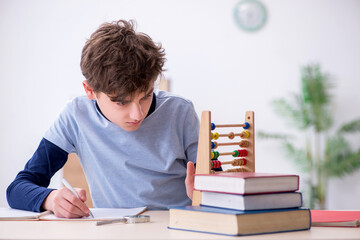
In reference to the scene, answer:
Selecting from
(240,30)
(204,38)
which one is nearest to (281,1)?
(240,30)

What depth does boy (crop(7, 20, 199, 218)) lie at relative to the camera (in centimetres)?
153

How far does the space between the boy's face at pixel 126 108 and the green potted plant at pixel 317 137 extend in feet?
11.9

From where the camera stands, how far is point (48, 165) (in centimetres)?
165

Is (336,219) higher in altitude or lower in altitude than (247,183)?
lower

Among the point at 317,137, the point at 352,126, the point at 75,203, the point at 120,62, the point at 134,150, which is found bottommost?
the point at 317,137

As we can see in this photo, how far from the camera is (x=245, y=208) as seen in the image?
101 centimetres

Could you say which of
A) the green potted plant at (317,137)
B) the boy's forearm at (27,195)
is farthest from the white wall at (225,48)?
the boy's forearm at (27,195)

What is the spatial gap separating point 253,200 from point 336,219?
1.00 ft

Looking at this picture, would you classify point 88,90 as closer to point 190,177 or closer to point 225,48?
point 190,177

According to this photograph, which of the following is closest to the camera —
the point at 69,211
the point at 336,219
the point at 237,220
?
the point at 237,220

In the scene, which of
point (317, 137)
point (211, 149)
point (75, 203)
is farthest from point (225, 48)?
point (75, 203)

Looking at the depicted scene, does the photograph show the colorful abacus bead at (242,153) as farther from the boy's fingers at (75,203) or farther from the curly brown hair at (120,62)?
the boy's fingers at (75,203)

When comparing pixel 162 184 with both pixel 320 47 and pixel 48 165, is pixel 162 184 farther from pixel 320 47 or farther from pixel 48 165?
pixel 320 47

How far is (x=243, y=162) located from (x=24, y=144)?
373 centimetres
